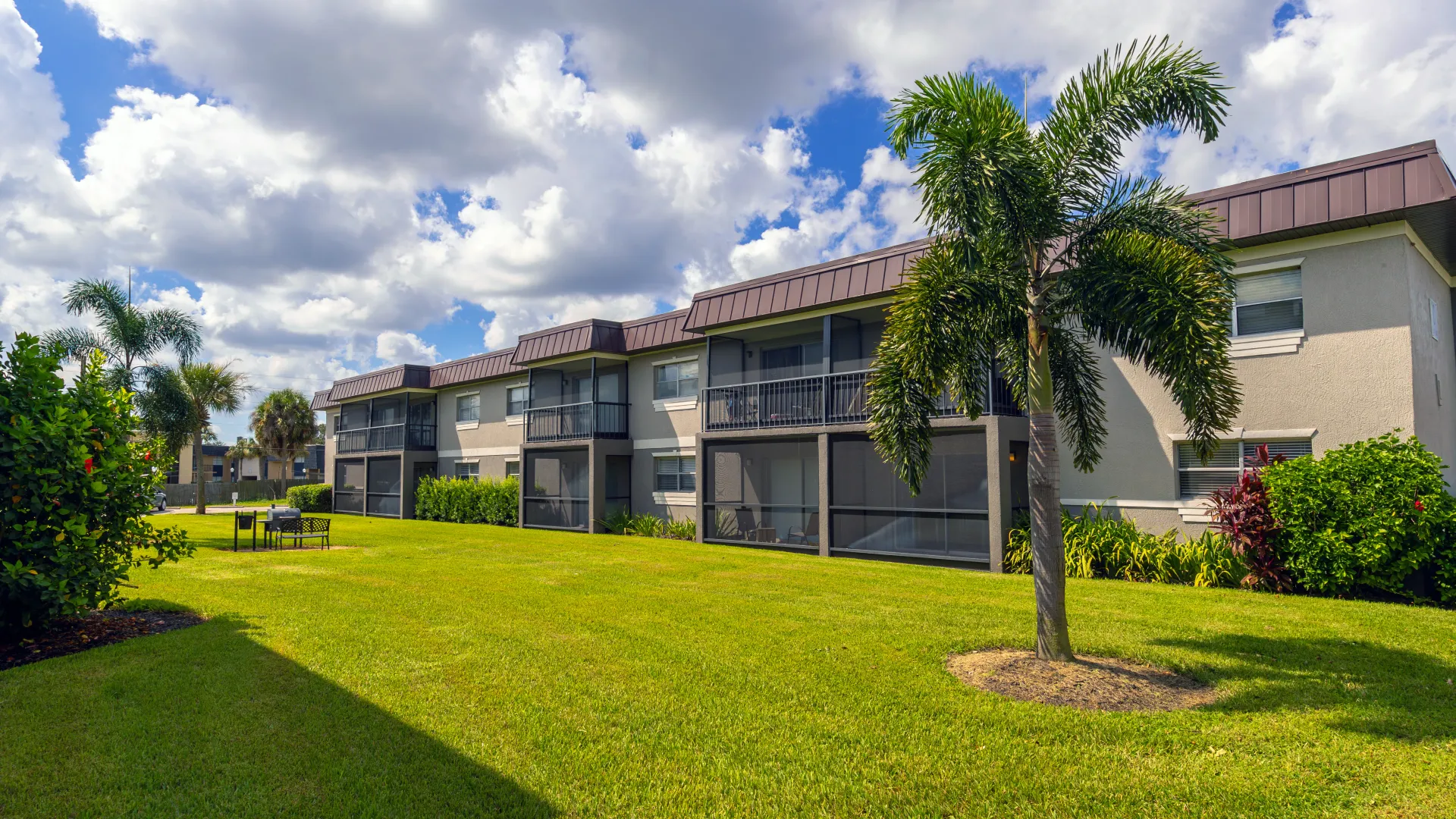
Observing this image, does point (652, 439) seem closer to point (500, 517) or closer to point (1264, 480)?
point (500, 517)

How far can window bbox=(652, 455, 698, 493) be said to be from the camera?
2169cm

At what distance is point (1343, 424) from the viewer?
11.7 meters

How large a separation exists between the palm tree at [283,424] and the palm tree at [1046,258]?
52437 millimetres

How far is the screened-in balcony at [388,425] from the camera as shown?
1251 inches

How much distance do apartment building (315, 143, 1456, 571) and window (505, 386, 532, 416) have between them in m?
0.07

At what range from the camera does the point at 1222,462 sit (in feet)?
41.8

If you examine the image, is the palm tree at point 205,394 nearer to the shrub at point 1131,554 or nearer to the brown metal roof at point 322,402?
the brown metal roof at point 322,402

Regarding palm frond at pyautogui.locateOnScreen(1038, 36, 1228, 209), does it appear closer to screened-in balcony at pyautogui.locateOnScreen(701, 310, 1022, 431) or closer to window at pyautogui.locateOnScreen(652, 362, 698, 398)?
screened-in balcony at pyautogui.locateOnScreen(701, 310, 1022, 431)

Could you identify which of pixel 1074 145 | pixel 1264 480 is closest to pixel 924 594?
pixel 1264 480

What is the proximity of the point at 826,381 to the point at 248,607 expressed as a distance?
11.0 m

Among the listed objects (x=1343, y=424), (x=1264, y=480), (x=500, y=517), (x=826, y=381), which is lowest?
(x=500, y=517)

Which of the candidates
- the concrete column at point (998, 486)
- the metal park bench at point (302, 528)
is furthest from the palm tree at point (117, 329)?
the concrete column at point (998, 486)

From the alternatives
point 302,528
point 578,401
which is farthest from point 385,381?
point 302,528

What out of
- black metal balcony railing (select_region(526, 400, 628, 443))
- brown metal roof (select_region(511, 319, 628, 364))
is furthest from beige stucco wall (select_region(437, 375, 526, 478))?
brown metal roof (select_region(511, 319, 628, 364))
